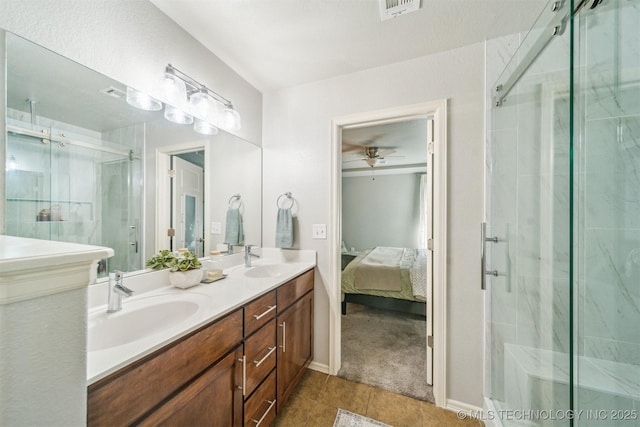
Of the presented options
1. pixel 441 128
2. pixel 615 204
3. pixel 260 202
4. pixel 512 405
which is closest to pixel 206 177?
pixel 260 202

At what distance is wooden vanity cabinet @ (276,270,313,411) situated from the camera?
4.87ft

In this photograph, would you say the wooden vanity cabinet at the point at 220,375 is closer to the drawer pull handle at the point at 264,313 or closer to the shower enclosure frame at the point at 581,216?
the drawer pull handle at the point at 264,313

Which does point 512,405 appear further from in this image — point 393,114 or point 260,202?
point 260,202

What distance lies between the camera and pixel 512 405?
137 cm

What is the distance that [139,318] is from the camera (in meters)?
1.07

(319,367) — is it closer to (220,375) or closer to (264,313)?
(264,313)

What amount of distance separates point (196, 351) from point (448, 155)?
1.76 meters

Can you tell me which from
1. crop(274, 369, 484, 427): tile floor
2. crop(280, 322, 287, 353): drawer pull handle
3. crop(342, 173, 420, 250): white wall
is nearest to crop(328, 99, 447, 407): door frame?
crop(274, 369, 484, 427): tile floor

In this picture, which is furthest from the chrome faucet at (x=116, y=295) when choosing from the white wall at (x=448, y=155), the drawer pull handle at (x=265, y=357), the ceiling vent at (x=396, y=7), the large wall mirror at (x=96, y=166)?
the ceiling vent at (x=396, y=7)

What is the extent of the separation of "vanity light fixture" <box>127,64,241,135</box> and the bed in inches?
86.7

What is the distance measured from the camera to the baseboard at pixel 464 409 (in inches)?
61.3

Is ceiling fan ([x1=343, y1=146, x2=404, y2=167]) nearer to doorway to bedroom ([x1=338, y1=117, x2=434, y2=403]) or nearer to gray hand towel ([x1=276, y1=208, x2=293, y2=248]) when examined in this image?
doorway to bedroom ([x1=338, y1=117, x2=434, y2=403])

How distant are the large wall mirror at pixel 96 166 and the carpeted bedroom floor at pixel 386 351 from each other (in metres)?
1.54

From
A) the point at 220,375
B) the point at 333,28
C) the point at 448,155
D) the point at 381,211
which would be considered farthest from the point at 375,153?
the point at 220,375
